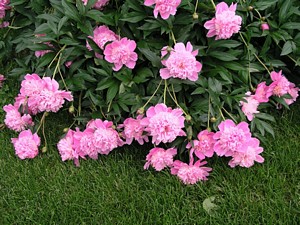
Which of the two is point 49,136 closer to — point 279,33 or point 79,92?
point 79,92

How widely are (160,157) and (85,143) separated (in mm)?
376

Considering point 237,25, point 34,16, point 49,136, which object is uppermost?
point 237,25

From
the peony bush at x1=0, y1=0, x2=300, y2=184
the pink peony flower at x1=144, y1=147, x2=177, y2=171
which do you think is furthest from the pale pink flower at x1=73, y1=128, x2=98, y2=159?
the pink peony flower at x1=144, y1=147, x2=177, y2=171

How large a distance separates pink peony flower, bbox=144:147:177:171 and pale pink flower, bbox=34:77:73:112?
0.50 metres

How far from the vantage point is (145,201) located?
224cm

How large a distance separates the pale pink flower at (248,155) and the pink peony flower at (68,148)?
78 centimetres

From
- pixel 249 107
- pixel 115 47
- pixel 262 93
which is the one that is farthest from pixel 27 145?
pixel 262 93

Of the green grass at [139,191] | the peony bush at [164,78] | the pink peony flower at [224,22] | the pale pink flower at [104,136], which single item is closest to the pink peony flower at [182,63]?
the peony bush at [164,78]

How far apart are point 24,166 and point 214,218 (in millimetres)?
1032

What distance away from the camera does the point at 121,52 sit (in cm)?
231

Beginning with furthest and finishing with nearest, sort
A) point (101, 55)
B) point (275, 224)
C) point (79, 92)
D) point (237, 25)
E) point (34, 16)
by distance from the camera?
point (34, 16) → point (79, 92) → point (101, 55) → point (237, 25) → point (275, 224)

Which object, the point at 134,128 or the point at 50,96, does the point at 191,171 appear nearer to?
the point at 134,128

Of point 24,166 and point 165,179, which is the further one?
point 24,166

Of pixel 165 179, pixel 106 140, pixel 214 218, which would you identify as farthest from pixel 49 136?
pixel 214 218
